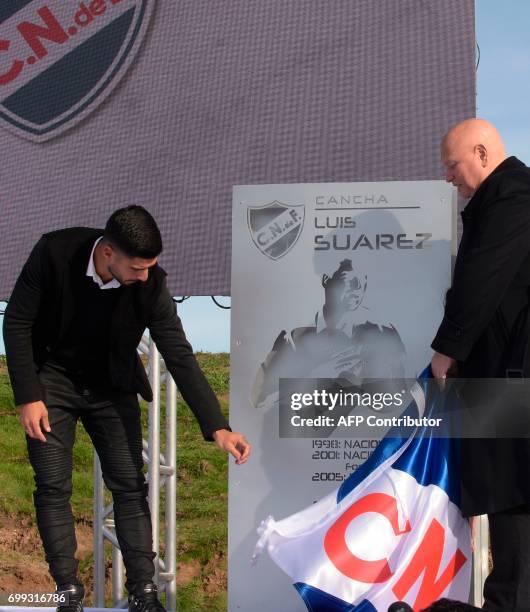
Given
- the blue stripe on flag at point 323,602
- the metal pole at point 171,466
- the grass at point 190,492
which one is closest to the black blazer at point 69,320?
the blue stripe on flag at point 323,602

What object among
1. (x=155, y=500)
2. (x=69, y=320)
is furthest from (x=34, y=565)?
(x=69, y=320)

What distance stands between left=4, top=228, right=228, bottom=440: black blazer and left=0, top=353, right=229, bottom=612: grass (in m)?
8.93

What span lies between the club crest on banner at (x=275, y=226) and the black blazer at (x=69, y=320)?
1.77 ft

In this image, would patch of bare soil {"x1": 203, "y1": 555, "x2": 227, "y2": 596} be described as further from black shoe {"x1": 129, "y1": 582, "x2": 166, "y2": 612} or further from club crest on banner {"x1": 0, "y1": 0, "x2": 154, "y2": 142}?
black shoe {"x1": 129, "y1": 582, "x2": 166, "y2": 612}

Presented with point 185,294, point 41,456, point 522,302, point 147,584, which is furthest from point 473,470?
point 185,294

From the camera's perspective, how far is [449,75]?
4.74 meters

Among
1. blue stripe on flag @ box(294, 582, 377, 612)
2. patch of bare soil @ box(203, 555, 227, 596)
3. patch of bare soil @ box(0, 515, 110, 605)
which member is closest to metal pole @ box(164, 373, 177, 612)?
blue stripe on flag @ box(294, 582, 377, 612)

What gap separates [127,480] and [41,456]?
0.28 metres

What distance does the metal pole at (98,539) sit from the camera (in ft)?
13.7

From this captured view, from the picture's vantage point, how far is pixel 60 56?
593 centimetres

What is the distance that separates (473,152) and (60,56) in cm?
388

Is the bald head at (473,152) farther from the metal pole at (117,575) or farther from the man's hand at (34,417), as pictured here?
the metal pole at (117,575)

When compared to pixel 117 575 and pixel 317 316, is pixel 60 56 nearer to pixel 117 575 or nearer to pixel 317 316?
pixel 117 575

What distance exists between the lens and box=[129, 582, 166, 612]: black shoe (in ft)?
9.17
